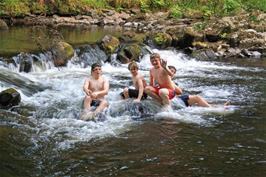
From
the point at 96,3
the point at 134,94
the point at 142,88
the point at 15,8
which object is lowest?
the point at 134,94

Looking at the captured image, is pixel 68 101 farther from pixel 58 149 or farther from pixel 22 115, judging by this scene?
pixel 58 149

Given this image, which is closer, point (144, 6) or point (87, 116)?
point (87, 116)

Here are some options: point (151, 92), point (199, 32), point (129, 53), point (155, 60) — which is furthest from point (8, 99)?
point (199, 32)

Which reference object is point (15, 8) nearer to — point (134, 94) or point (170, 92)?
point (134, 94)

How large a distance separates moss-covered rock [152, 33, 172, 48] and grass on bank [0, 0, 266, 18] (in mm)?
11074

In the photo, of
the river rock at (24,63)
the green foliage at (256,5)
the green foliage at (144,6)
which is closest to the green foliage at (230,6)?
the green foliage at (256,5)

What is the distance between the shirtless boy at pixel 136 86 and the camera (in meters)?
10.1

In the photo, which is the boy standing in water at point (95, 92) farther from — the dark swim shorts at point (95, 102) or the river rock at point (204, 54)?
the river rock at point (204, 54)

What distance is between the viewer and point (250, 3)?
3478cm

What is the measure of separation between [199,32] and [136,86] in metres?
13.9

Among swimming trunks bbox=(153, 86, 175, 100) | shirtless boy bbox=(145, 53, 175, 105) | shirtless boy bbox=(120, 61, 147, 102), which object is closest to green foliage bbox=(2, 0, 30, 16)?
shirtless boy bbox=(120, 61, 147, 102)

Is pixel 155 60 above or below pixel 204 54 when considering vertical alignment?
above

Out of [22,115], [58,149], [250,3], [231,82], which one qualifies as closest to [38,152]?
[58,149]

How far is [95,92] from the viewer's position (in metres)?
9.96
